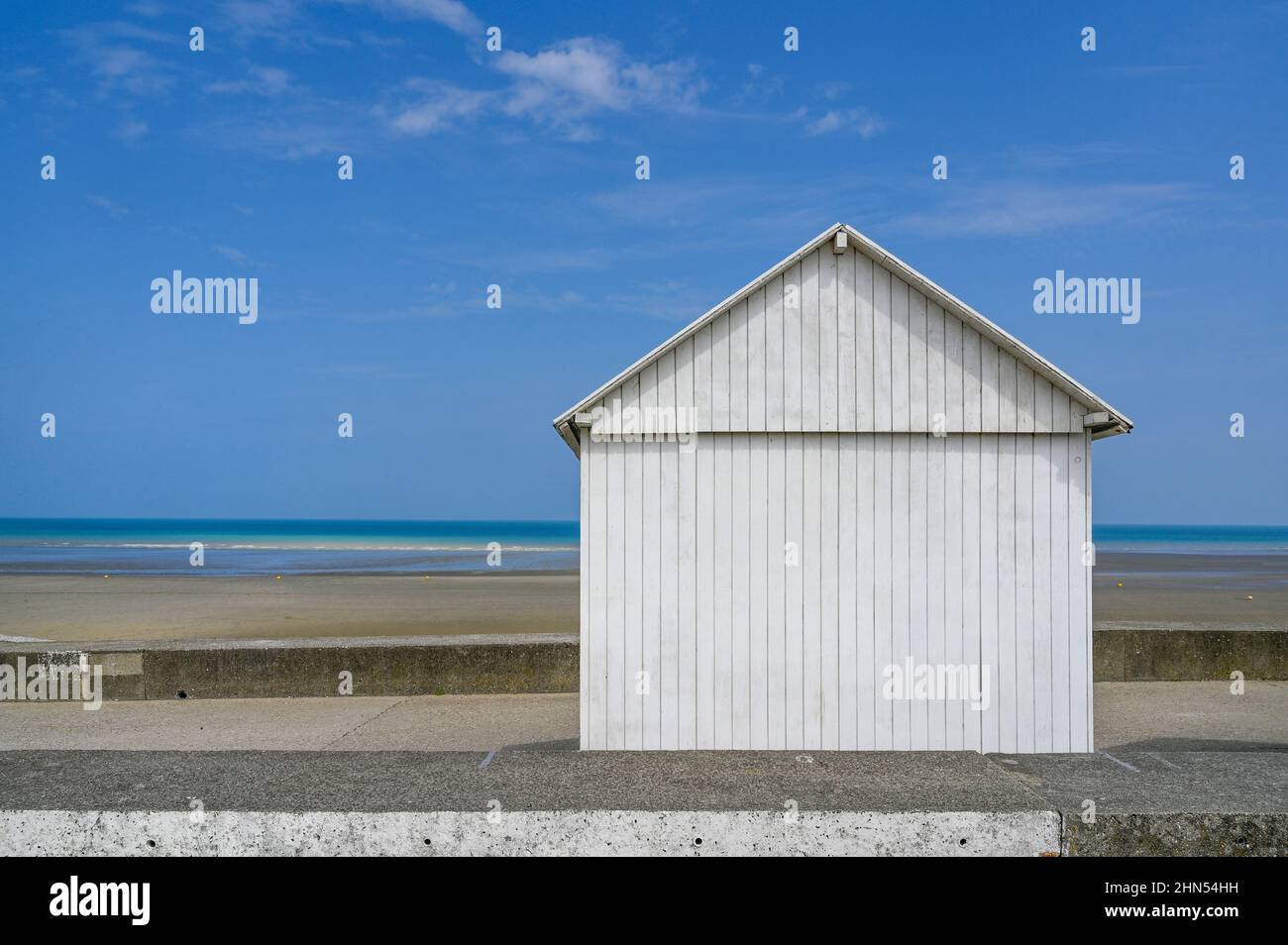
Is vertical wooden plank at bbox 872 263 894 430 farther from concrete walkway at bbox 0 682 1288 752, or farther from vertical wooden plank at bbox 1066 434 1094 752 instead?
concrete walkway at bbox 0 682 1288 752

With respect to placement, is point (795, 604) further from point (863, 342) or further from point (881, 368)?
point (863, 342)

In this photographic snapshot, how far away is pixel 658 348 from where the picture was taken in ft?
24.2

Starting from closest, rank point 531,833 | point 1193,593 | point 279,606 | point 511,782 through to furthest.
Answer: point 531,833 → point 511,782 → point 279,606 → point 1193,593

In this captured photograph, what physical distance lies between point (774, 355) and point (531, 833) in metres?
4.50

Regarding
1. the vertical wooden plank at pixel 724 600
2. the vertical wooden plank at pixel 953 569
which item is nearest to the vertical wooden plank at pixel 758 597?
the vertical wooden plank at pixel 724 600

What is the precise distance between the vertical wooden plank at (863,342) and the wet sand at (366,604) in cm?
819

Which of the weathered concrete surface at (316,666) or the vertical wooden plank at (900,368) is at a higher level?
the vertical wooden plank at (900,368)

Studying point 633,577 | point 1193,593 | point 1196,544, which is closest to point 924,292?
point 633,577

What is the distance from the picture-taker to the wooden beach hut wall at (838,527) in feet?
24.2

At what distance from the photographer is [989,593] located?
7371 millimetres

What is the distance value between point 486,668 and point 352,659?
1.65 metres

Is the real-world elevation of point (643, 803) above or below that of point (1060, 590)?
below

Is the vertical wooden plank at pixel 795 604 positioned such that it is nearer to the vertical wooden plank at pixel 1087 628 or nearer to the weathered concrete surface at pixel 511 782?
the vertical wooden plank at pixel 1087 628

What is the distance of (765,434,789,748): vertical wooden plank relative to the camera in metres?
7.40
